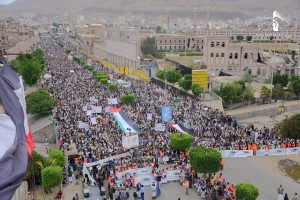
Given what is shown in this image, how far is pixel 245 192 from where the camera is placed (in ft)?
42.7

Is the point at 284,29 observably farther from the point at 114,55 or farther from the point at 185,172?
the point at 185,172

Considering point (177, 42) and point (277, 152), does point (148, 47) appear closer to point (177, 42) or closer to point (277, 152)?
point (177, 42)

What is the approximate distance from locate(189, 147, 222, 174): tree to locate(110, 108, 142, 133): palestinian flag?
18.1 feet

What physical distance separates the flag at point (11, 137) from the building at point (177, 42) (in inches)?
3590

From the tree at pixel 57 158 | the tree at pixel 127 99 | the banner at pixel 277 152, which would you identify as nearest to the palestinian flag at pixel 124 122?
the tree at pixel 127 99

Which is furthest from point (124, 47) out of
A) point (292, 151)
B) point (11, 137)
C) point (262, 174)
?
point (11, 137)

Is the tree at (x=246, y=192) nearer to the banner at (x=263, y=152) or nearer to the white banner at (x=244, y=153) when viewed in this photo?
the white banner at (x=244, y=153)

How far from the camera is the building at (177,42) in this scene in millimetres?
97125

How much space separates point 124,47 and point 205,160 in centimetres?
4652

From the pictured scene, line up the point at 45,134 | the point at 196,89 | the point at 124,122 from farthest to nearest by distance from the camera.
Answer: the point at 196,89 → the point at 45,134 → the point at 124,122

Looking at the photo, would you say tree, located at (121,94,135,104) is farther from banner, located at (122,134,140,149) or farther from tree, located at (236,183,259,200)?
tree, located at (236,183,259,200)

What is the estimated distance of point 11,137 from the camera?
221 inches

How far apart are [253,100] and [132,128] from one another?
17869mm

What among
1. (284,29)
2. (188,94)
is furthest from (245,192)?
(284,29)
